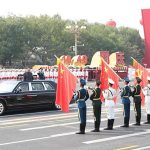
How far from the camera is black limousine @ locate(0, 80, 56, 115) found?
1579 cm

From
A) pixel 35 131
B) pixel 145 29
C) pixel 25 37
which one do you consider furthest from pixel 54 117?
pixel 25 37

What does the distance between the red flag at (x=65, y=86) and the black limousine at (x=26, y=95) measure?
3.56 meters

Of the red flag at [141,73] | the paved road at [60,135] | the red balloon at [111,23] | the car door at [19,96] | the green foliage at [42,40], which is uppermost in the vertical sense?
the red balloon at [111,23]

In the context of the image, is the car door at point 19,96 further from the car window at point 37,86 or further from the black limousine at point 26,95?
the car window at point 37,86

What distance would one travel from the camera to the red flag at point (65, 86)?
40.4ft

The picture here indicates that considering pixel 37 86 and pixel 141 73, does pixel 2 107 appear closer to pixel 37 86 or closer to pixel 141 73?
pixel 37 86

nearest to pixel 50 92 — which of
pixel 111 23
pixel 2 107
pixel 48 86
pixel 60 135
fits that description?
pixel 48 86

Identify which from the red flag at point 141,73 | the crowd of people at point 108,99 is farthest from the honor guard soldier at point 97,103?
the red flag at point 141,73

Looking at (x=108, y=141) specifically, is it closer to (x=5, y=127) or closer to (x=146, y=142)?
(x=146, y=142)

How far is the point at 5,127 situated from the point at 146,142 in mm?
4517

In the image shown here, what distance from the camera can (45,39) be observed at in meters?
73.4

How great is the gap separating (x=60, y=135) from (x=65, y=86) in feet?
5.66

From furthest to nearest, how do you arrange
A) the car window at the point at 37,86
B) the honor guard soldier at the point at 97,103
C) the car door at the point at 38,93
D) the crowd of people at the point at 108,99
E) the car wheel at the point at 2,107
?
the car window at the point at 37,86 → the car door at the point at 38,93 → the car wheel at the point at 2,107 → the honor guard soldier at the point at 97,103 → the crowd of people at the point at 108,99

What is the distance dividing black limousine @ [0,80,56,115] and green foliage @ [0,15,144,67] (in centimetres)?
5087
